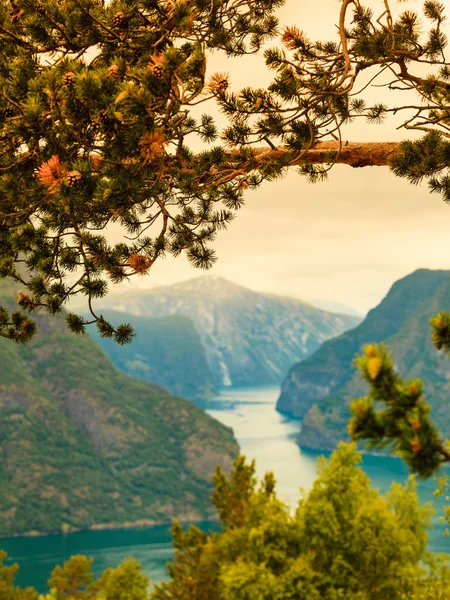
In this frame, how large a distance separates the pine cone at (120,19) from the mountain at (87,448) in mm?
143191

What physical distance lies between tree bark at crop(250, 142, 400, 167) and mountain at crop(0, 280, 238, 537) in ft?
468

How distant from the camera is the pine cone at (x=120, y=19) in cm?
582

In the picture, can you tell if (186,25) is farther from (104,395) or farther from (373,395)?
(104,395)

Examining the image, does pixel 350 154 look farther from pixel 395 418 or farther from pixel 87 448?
pixel 87 448

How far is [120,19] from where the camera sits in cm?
586

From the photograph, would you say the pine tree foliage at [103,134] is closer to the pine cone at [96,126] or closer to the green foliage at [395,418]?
the pine cone at [96,126]

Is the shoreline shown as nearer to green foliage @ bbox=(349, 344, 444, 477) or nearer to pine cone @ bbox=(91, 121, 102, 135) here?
pine cone @ bbox=(91, 121, 102, 135)

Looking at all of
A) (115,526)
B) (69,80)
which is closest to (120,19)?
(69,80)

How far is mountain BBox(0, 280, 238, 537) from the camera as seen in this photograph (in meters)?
151

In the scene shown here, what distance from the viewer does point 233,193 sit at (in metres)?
7.25

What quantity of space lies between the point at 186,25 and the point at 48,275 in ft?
9.82

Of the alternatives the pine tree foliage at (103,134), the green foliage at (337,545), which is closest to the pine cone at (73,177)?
the pine tree foliage at (103,134)

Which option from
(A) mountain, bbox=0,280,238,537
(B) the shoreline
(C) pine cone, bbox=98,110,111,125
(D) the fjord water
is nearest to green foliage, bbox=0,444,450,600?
(C) pine cone, bbox=98,110,111,125

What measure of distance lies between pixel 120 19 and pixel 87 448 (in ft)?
596
